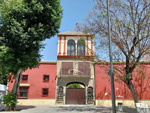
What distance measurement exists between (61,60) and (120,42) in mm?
11017

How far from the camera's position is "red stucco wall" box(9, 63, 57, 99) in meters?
20.6

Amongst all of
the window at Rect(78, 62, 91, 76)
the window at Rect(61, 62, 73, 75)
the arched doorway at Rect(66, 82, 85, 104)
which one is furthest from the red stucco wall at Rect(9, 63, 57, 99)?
the window at Rect(78, 62, 91, 76)

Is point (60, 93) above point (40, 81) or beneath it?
beneath

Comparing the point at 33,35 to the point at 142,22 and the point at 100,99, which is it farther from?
the point at 100,99

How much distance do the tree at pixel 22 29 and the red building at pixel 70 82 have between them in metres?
8.30

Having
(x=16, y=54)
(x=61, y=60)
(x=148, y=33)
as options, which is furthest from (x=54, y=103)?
(x=148, y=33)

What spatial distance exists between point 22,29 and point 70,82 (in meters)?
11.9

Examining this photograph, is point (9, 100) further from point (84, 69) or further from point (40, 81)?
point (84, 69)

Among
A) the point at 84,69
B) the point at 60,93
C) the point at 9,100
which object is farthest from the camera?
the point at 84,69

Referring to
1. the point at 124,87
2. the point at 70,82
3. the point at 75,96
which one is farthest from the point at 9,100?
the point at 124,87

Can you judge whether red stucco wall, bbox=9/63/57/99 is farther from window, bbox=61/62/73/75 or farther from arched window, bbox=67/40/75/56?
arched window, bbox=67/40/75/56

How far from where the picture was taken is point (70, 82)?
70.0 ft

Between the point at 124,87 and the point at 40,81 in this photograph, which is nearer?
the point at 124,87

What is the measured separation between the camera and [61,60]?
22047mm
